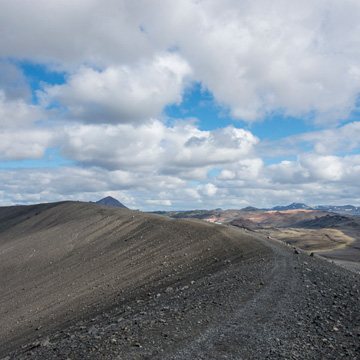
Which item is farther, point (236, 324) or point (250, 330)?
point (236, 324)

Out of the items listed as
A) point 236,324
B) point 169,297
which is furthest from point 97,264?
point 236,324

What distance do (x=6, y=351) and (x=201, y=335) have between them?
Answer: 43.5 feet

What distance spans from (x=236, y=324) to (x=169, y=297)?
6379 millimetres

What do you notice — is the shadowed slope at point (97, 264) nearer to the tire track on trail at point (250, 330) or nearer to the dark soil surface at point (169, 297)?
the dark soil surface at point (169, 297)

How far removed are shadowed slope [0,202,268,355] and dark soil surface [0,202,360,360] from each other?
0.14m

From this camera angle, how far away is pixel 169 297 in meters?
18.3

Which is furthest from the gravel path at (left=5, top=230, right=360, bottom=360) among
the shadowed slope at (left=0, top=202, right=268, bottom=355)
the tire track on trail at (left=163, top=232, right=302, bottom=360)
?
Answer: the shadowed slope at (left=0, top=202, right=268, bottom=355)

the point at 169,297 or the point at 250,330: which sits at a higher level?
the point at 250,330

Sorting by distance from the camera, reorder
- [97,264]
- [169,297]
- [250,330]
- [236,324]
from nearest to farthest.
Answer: [250,330] < [236,324] < [169,297] < [97,264]

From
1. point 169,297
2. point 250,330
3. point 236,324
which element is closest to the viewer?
point 250,330

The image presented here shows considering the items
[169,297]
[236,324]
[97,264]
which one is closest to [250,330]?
[236,324]

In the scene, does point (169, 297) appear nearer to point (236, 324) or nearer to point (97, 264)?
point (236, 324)

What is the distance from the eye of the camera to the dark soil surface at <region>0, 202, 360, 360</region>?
1123 cm

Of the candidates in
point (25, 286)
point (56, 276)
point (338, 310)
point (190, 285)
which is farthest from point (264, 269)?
point (25, 286)
